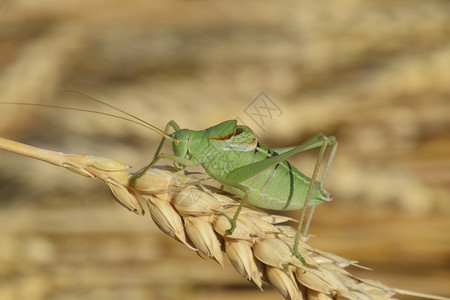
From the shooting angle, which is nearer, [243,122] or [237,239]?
[237,239]

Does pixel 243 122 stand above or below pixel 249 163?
above

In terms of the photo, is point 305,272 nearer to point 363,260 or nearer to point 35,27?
point 363,260

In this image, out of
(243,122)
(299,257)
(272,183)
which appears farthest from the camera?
(243,122)

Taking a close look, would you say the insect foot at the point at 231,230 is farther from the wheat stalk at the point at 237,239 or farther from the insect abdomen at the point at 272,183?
the insect abdomen at the point at 272,183

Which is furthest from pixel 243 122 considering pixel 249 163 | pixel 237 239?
pixel 237 239

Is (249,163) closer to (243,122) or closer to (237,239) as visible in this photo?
(237,239)

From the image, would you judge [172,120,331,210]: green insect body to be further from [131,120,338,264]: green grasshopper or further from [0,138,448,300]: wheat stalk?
[0,138,448,300]: wheat stalk
